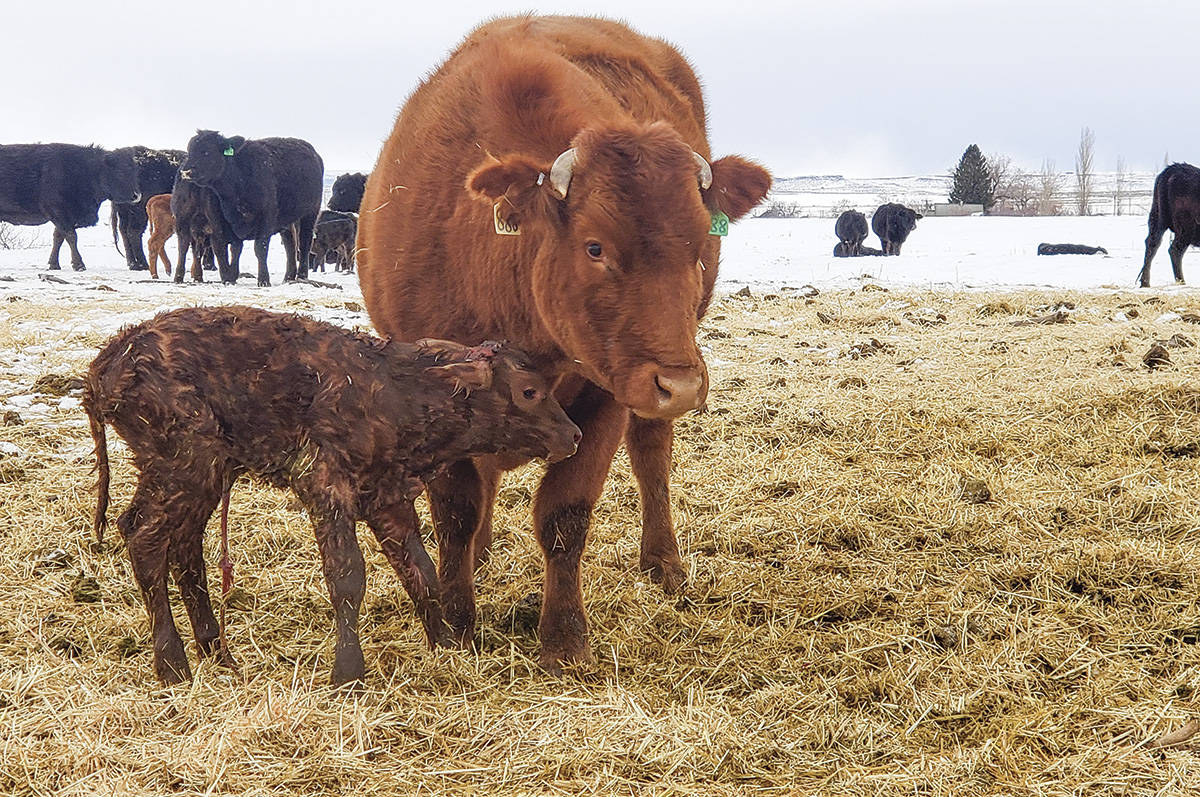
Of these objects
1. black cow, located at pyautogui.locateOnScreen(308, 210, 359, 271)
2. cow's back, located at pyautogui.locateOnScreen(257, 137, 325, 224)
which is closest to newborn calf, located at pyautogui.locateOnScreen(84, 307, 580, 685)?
cow's back, located at pyautogui.locateOnScreen(257, 137, 325, 224)

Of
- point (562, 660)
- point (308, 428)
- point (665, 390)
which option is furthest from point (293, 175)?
point (665, 390)

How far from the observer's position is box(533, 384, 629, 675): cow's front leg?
3557 mm

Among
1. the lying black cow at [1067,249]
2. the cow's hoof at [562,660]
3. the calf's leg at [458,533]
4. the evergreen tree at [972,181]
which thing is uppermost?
the evergreen tree at [972,181]

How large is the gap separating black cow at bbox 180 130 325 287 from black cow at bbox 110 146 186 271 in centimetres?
406

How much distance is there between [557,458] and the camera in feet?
11.2

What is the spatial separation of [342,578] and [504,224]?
1245mm

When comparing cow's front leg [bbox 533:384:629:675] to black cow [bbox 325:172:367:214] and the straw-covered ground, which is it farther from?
black cow [bbox 325:172:367:214]

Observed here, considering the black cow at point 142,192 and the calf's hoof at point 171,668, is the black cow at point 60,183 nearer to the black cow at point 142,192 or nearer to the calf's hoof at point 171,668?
the black cow at point 142,192

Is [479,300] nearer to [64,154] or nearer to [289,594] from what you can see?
[289,594]

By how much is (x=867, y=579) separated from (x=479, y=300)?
1939mm

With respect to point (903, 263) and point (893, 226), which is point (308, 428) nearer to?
point (903, 263)

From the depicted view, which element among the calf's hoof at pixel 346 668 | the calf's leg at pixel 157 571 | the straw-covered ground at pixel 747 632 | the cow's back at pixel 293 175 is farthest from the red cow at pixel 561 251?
the cow's back at pixel 293 175

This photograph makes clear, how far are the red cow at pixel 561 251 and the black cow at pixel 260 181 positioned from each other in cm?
1351

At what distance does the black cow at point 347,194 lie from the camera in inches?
943
